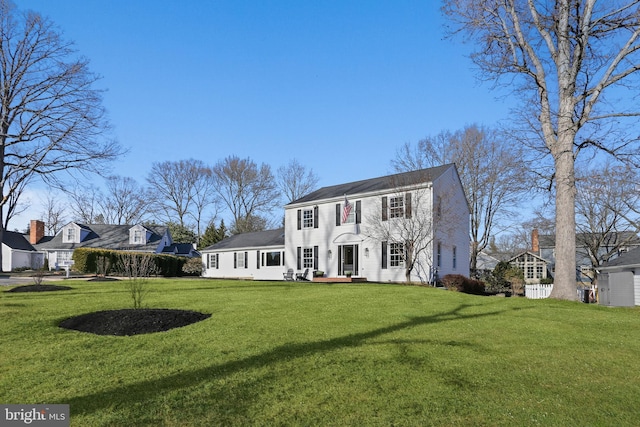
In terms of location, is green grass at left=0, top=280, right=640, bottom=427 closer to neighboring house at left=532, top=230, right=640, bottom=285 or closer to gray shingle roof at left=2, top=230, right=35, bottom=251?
neighboring house at left=532, top=230, right=640, bottom=285

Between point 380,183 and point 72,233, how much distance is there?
109 feet

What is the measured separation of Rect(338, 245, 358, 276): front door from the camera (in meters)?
25.6

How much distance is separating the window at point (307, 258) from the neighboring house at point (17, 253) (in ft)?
104

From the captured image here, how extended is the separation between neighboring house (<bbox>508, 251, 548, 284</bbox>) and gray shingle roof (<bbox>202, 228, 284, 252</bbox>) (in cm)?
2633

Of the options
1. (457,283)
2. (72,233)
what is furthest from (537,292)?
(72,233)

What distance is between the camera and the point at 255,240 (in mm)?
34719

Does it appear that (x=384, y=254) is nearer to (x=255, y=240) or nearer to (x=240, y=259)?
(x=255, y=240)

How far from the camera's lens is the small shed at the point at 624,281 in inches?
878

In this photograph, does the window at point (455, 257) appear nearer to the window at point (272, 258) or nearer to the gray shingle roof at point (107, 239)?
the window at point (272, 258)

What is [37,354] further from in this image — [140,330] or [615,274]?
[615,274]

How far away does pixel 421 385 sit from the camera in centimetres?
465

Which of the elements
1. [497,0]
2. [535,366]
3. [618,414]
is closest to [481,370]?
[535,366]

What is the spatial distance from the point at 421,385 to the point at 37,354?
16.8 ft

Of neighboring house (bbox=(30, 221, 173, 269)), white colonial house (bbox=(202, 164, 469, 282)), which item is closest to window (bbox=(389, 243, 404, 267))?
white colonial house (bbox=(202, 164, 469, 282))
